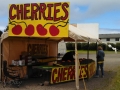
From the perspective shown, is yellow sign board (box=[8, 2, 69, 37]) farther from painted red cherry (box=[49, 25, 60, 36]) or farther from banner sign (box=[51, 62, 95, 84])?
banner sign (box=[51, 62, 95, 84])

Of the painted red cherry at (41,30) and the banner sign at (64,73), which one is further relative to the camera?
the banner sign at (64,73)

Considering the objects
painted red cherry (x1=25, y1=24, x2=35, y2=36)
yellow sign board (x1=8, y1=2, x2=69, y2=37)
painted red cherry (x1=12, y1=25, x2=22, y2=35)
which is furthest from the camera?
painted red cherry (x1=12, y1=25, x2=22, y2=35)

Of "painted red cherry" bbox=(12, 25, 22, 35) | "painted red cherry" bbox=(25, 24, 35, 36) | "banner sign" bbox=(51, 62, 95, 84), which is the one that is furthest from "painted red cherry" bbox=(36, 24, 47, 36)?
"banner sign" bbox=(51, 62, 95, 84)

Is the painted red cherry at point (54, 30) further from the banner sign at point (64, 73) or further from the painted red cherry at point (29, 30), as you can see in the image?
the banner sign at point (64, 73)

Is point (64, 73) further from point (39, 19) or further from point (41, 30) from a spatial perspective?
point (39, 19)

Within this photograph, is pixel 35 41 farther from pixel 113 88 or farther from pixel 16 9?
pixel 113 88

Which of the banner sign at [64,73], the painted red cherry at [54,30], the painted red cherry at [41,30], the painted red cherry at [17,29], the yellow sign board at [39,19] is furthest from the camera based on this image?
the banner sign at [64,73]

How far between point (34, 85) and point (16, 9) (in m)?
3.64

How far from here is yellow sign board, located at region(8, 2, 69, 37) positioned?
389 inches

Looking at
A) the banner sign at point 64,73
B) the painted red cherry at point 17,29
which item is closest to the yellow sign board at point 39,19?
the painted red cherry at point 17,29

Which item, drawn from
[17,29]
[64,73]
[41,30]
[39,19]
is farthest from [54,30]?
[64,73]

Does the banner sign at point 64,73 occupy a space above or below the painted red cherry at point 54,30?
below

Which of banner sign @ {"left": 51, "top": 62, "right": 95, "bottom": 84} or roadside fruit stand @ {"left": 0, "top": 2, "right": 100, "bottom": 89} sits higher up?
roadside fruit stand @ {"left": 0, "top": 2, "right": 100, "bottom": 89}

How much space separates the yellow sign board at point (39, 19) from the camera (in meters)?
9.88
